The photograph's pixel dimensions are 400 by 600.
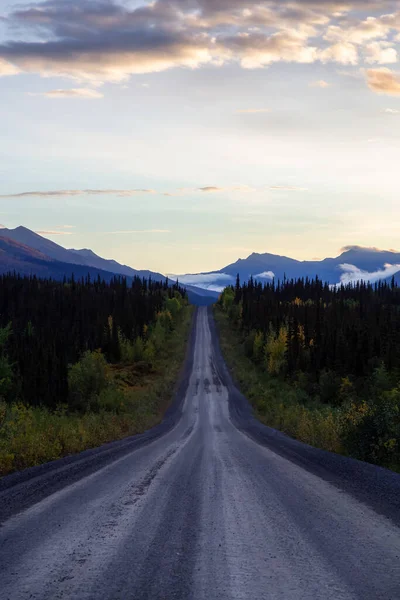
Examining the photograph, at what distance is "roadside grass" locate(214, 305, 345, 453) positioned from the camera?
18938 mm

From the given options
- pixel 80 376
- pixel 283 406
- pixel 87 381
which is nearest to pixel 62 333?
pixel 80 376

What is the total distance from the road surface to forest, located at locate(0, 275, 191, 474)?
4.47 m

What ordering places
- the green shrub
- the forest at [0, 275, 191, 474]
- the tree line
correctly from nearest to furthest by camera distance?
the forest at [0, 275, 191, 474]
the green shrub
the tree line

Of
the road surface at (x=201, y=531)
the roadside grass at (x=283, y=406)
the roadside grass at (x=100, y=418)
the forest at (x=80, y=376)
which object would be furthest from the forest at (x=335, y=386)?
the forest at (x=80, y=376)

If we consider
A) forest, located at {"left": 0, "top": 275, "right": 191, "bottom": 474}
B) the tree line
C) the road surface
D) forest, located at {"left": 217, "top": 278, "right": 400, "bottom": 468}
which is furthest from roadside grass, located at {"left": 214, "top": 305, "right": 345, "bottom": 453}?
the tree line

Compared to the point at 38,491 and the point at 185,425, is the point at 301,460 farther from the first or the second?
the point at 185,425

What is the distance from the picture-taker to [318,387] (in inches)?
1834

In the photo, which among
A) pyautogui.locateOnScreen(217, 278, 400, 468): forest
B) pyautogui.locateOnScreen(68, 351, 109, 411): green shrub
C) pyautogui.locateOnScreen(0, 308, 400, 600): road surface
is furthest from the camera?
pyautogui.locateOnScreen(68, 351, 109, 411): green shrub

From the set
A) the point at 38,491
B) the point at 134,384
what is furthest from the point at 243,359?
the point at 38,491

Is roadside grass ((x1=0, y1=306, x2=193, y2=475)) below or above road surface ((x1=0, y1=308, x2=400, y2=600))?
below

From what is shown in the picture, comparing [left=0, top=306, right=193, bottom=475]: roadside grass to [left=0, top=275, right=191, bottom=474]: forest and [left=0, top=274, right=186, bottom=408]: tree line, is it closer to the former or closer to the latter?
[left=0, top=275, right=191, bottom=474]: forest

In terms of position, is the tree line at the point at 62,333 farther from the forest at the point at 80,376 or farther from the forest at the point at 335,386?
the forest at the point at 335,386

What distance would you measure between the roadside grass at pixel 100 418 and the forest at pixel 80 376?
0.04m

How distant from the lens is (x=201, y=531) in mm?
6922
